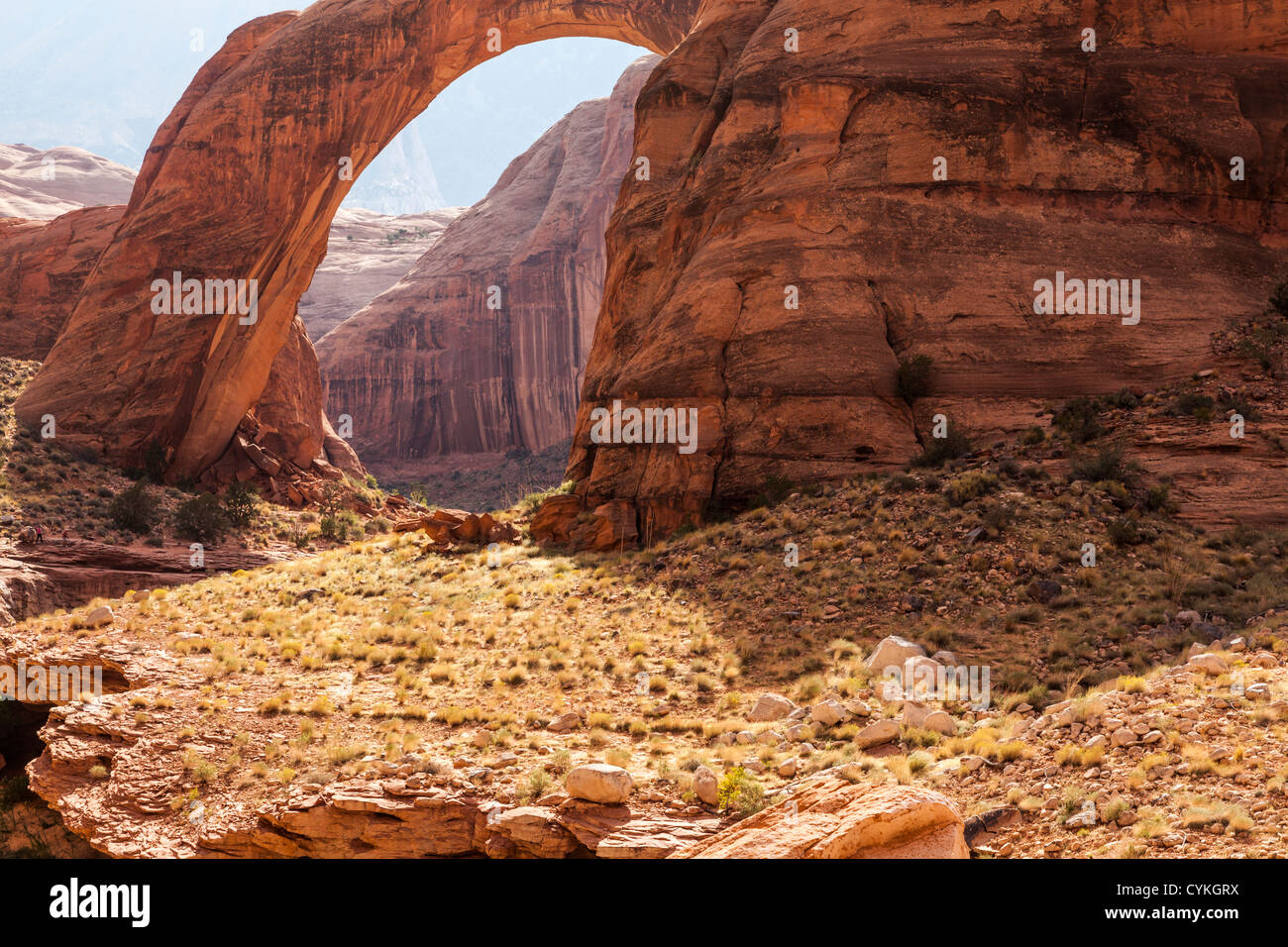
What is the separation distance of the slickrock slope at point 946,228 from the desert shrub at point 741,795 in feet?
42.6

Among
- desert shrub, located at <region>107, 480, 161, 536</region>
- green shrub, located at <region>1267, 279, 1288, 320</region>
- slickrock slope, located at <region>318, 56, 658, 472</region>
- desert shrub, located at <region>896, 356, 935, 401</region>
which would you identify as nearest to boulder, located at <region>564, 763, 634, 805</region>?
desert shrub, located at <region>896, 356, 935, 401</region>

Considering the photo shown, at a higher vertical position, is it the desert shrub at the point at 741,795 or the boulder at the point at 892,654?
the boulder at the point at 892,654

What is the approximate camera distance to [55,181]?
8375cm

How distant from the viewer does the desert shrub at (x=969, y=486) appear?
60.7ft

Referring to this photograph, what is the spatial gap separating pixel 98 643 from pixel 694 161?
20.7 m

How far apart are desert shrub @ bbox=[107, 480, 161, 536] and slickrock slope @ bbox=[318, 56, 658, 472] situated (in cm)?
4262

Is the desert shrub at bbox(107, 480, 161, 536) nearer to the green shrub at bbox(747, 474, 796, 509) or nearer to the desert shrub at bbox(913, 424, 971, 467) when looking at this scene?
the green shrub at bbox(747, 474, 796, 509)

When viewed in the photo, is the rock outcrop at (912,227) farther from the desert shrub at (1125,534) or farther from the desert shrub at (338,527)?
the desert shrub at (338,527)

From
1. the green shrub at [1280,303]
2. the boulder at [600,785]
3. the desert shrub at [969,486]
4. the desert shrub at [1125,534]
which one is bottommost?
the boulder at [600,785]

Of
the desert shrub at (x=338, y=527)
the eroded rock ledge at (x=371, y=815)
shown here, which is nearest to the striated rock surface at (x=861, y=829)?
the eroded rock ledge at (x=371, y=815)

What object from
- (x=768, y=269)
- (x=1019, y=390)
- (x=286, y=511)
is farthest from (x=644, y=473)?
(x=286, y=511)

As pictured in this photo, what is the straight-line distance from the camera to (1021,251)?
75.8ft
